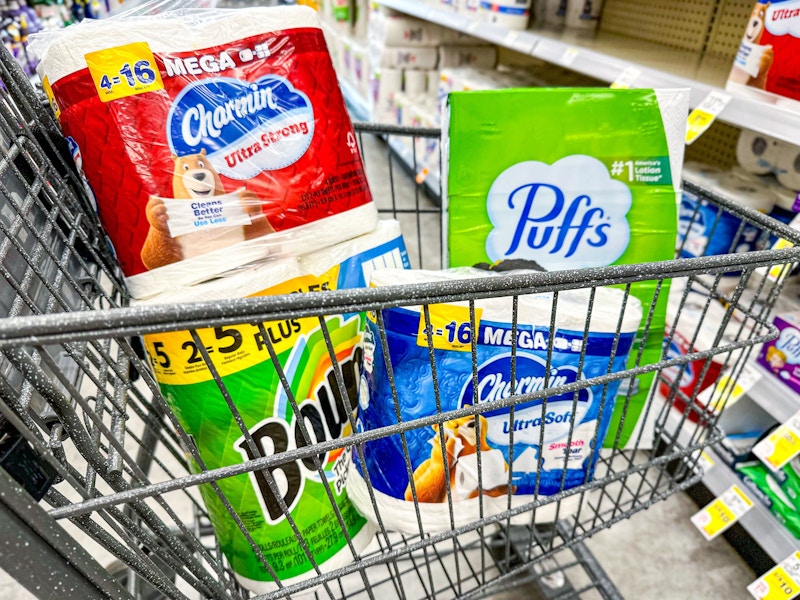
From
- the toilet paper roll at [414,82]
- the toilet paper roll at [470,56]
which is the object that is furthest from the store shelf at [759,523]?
the toilet paper roll at [414,82]

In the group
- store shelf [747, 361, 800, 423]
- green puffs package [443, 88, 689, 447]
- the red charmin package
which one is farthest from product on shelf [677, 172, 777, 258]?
the red charmin package

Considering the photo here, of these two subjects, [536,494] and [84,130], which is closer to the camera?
[84,130]

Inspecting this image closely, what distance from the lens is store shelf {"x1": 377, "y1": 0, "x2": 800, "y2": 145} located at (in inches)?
33.6

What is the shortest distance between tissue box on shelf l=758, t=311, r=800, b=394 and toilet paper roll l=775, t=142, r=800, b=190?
1.02 ft

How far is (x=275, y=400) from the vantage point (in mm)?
628

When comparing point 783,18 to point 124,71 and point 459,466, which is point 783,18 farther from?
point 124,71

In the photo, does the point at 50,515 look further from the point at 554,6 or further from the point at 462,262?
the point at 554,6

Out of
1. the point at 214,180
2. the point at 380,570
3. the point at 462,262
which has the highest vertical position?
the point at 214,180

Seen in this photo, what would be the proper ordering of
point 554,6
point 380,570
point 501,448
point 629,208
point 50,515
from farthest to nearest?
point 554,6 < point 380,570 < point 629,208 < point 501,448 < point 50,515

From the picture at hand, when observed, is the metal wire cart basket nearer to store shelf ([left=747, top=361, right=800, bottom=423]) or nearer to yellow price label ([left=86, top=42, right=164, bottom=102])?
yellow price label ([left=86, top=42, right=164, bottom=102])

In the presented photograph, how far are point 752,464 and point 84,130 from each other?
56.4 inches

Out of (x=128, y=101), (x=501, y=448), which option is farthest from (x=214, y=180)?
(x=501, y=448)

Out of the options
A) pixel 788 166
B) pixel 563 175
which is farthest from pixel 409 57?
pixel 563 175

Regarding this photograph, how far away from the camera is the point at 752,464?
1196mm
